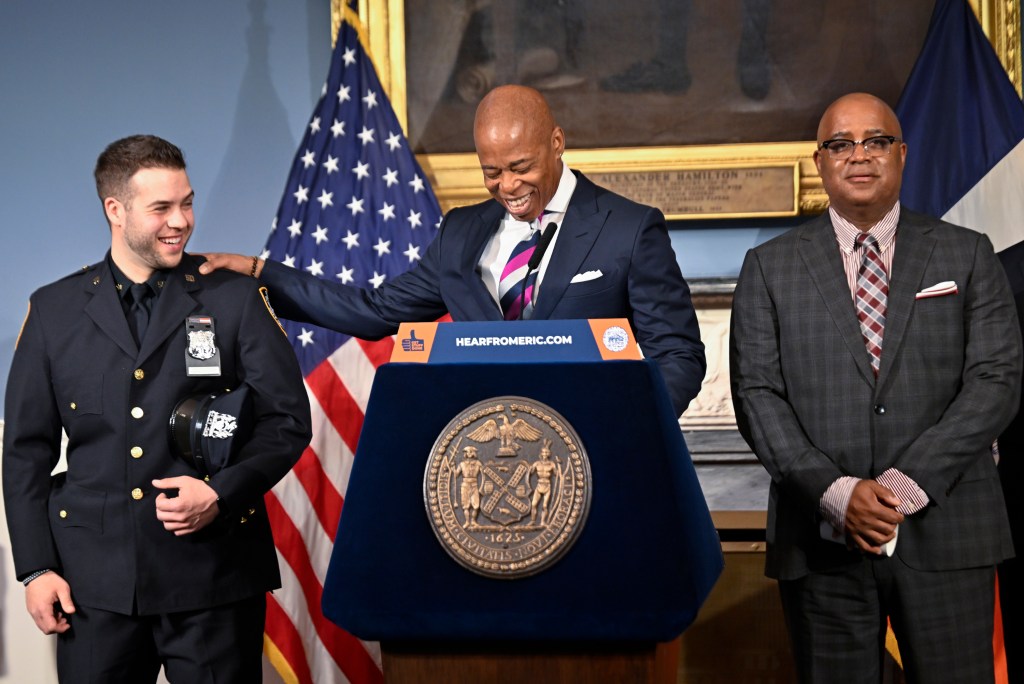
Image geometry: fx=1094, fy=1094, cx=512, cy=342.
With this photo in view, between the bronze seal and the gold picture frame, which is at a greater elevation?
the gold picture frame

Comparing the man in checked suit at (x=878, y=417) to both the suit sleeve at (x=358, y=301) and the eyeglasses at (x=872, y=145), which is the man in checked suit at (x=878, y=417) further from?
the suit sleeve at (x=358, y=301)

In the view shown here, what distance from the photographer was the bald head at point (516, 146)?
2.49 meters

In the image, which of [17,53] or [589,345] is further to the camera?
[17,53]

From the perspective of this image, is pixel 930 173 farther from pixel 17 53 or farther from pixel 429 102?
pixel 17 53

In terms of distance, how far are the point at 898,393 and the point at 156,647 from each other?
1.80 metres

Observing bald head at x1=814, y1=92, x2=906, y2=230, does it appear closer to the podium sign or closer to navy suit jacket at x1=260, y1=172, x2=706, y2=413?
navy suit jacket at x1=260, y1=172, x2=706, y2=413

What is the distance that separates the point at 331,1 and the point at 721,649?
9.51 ft

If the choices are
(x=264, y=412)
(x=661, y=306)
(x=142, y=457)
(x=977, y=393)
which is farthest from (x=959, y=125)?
(x=142, y=457)

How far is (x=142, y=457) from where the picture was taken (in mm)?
2469

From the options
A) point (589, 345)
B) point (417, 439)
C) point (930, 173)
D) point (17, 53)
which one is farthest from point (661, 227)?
point (17, 53)

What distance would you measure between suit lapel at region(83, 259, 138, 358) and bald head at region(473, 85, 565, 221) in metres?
0.90

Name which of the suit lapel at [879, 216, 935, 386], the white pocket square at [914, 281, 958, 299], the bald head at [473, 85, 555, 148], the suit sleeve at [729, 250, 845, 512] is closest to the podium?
the suit sleeve at [729, 250, 845, 512]

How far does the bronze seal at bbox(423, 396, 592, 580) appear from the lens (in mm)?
1716

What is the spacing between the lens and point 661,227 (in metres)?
2.60
